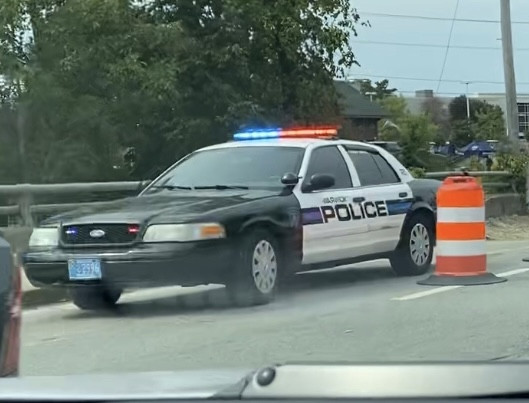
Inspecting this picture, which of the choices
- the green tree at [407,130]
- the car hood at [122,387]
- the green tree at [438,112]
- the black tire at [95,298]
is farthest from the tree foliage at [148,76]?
the green tree at [438,112]

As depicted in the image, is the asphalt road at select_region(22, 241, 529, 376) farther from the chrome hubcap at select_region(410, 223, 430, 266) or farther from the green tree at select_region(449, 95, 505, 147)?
the green tree at select_region(449, 95, 505, 147)

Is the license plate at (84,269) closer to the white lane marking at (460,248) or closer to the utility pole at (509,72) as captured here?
the white lane marking at (460,248)

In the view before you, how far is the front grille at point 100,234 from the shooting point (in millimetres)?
8266

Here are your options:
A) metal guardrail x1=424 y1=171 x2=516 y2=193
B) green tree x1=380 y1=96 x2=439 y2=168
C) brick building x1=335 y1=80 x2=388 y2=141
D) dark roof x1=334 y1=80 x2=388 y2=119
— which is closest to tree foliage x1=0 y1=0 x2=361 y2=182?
green tree x1=380 y1=96 x2=439 y2=168

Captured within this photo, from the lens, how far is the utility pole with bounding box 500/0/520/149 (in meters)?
24.1

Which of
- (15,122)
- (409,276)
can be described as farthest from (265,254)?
(15,122)

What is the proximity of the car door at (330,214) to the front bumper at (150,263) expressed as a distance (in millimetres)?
1224

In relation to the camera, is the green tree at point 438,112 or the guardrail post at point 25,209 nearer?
the guardrail post at point 25,209

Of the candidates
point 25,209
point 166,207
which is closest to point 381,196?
point 166,207

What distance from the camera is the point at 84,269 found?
27.3 ft

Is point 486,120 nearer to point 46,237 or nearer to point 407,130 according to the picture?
point 407,130

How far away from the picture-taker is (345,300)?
9.31 metres

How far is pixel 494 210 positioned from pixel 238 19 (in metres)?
9.50

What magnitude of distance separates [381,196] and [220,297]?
216 cm
